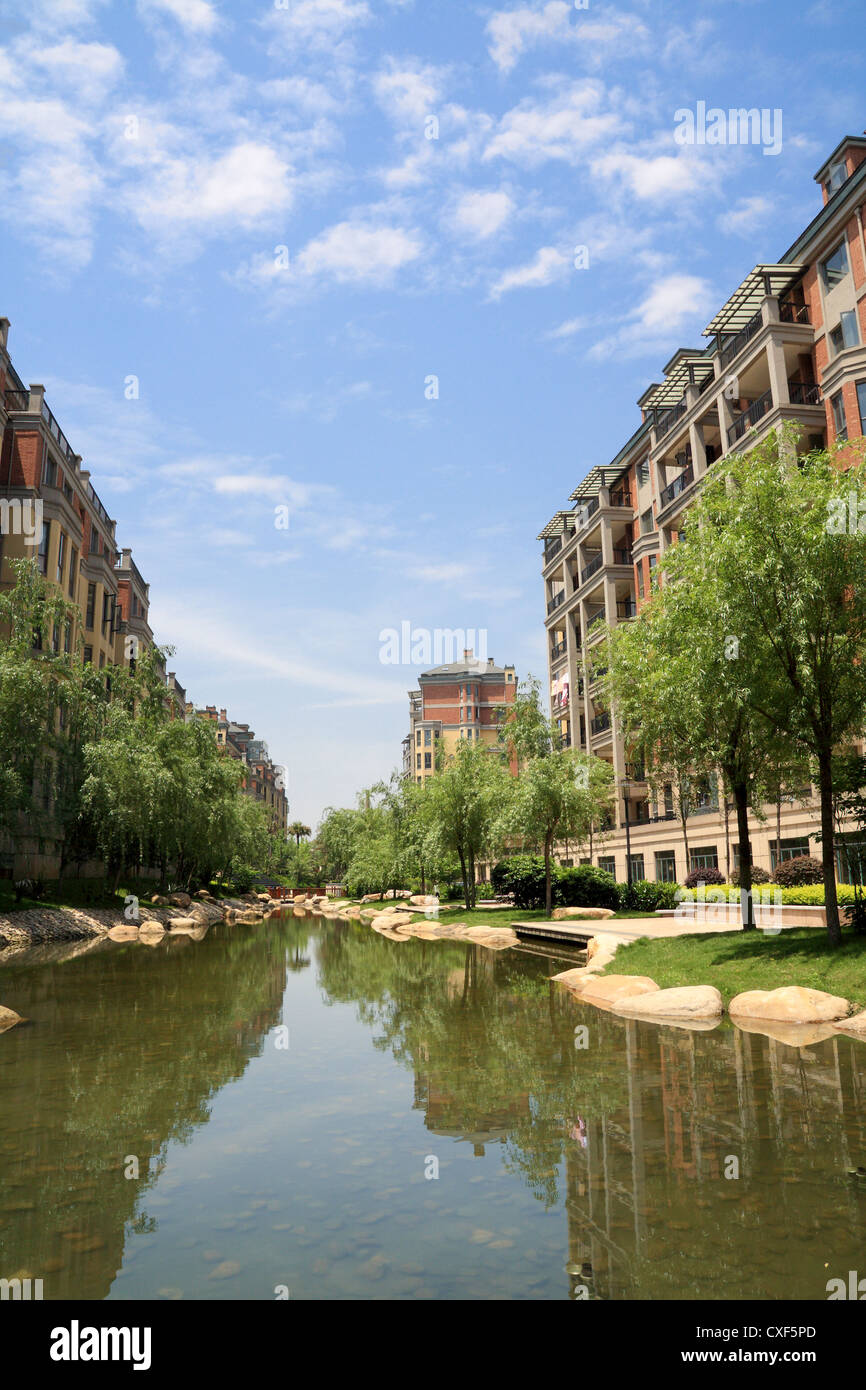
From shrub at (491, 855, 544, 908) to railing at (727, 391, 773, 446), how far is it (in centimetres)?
1948

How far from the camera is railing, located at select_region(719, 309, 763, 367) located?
33.6 m

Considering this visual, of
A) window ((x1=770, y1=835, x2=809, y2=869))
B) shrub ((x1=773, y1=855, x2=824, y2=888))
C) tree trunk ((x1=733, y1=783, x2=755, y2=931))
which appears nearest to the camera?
tree trunk ((x1=733, y1=783, x2=755, y2=931))

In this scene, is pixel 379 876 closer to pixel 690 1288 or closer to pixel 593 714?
pixel 593 714

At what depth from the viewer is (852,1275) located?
4852mm

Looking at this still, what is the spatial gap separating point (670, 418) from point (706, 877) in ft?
74.8

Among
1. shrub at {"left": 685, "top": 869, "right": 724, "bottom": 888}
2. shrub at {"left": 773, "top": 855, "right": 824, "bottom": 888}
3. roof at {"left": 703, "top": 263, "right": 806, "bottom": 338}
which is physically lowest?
shrub at {"left": 685, "top": 869, "right": 724, "bottom": 888}

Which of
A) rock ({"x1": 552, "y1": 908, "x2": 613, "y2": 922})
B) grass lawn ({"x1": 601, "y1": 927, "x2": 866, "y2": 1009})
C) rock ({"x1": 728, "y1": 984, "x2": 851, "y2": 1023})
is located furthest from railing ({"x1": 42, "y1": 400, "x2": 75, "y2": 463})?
rock ({"x1": 728, "y1": 984, "x2": 851, "y2": 1023})

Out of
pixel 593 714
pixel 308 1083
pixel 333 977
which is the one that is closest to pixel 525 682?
pixel 593 714

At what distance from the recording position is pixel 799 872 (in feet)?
83.4

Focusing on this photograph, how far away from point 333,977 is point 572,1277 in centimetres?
1741

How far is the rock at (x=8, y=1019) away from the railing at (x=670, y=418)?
36894 mm

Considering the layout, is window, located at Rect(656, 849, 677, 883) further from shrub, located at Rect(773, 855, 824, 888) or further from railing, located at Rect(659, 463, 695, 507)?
railing, located at Rect(659, 463, 695, 507)

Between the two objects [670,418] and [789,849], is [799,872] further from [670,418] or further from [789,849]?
[670,418]
